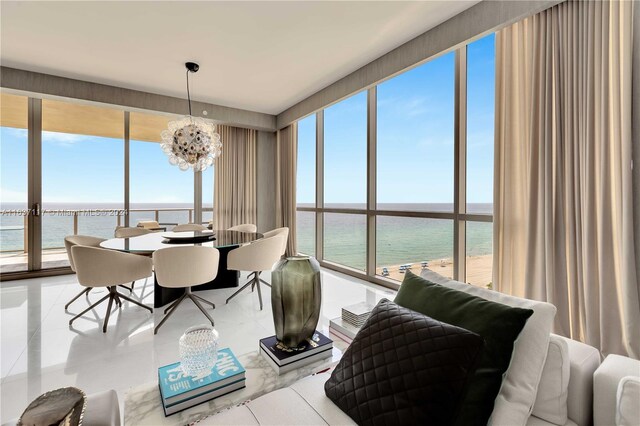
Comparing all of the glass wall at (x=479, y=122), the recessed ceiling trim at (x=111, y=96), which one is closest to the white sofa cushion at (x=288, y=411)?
the glass wall at (x=479, y=122)

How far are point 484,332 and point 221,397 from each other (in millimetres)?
916

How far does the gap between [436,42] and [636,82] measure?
1.58 metres

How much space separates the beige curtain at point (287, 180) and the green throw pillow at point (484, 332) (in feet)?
15.2

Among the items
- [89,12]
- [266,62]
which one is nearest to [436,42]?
[266,62]

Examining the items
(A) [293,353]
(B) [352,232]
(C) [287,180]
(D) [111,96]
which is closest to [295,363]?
(A) [293,353]

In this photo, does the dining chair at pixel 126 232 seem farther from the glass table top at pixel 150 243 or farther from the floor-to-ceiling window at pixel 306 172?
the floor-to-ceiling window at pixel 306 172

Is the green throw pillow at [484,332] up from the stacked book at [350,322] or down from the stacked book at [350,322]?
up

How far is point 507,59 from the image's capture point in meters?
2.39

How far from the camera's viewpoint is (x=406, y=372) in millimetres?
820

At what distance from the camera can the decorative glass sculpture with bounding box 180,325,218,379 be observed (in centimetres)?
109

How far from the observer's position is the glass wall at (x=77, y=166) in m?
4.52

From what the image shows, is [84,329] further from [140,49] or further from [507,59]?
[507,59]

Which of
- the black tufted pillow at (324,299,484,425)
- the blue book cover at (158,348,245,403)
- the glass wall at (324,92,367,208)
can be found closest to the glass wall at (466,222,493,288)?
the black tufted pillow at (324,299,484,425)

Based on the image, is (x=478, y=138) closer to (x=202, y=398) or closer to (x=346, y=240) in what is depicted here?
(x=202, y=398)
